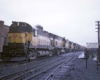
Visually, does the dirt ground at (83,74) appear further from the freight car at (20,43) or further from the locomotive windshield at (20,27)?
the locomotive windshield at (20,27)

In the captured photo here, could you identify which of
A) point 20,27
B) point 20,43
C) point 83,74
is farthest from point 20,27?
point 83,74

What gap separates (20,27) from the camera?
58.9 feet

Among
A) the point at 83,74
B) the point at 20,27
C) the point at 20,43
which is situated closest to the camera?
the point at 83,74

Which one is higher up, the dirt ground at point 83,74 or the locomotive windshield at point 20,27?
the locomotive windshield at point 20,27

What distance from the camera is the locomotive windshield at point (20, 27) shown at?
58.5 feet

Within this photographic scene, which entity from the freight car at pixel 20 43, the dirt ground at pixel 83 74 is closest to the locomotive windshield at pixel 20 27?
the freight car at pixel 20 43

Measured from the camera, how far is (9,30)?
18172 mm

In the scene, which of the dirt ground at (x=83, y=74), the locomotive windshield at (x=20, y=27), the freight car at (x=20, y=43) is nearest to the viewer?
the dirt ground at (x=83, y=74)

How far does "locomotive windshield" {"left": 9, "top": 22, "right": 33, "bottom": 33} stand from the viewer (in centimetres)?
1784

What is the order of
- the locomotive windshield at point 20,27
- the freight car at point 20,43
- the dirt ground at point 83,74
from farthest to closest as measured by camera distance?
the locomotive windshield at point 20,27 → the freight car at point 20,43 → the dirt ground at point 83,74

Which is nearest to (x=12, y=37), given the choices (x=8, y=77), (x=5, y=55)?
(x=5, y=55)

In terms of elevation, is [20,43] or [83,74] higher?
[20,43]

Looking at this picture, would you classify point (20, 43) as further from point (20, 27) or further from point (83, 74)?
point (83, 74)

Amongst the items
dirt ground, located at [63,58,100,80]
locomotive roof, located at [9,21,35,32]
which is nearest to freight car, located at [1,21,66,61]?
locomotive roof, located at [9,21,35,32]
